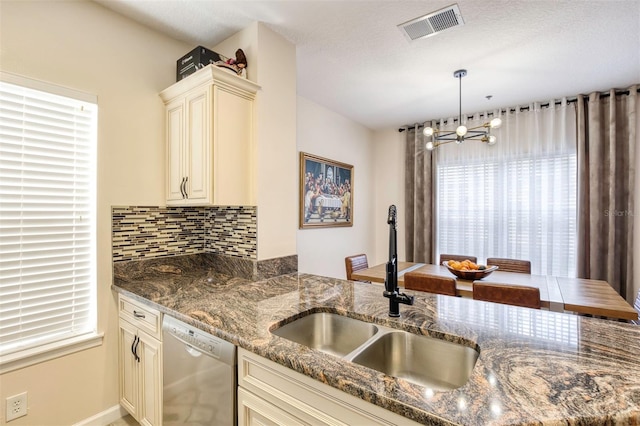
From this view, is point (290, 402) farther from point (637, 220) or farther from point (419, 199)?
point (637, 220)

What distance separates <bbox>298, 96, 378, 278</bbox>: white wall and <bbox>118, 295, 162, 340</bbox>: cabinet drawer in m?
1.76

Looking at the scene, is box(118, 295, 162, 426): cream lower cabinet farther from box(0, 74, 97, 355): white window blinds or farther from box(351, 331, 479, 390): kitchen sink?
box(351, 331, 479, 390): kitchen sink

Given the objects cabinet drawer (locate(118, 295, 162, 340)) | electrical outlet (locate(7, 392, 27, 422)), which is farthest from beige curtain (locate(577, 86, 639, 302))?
electrical outlet (locate(7, 392, 27, 422))

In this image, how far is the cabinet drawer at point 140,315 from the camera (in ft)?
5.39

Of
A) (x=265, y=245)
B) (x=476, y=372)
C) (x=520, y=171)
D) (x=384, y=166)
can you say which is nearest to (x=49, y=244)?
(x=265, y=245)

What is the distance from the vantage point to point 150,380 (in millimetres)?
1711

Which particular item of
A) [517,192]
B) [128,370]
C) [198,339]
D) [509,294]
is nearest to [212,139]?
[198,339]

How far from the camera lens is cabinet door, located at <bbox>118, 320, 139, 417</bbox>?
6.07 feet

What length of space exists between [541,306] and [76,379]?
120 inches

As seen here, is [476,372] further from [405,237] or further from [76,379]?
[405,237]

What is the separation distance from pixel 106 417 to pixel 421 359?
81.1 inches

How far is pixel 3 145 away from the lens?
1.62 metres

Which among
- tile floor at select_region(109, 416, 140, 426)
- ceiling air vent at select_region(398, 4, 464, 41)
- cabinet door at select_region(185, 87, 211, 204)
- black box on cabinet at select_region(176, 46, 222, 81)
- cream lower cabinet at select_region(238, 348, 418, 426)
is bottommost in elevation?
tile floor at select_region(109, 416, 140, 426)

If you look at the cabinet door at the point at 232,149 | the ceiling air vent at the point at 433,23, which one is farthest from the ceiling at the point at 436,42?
the cabinet door at the point at 232,149
